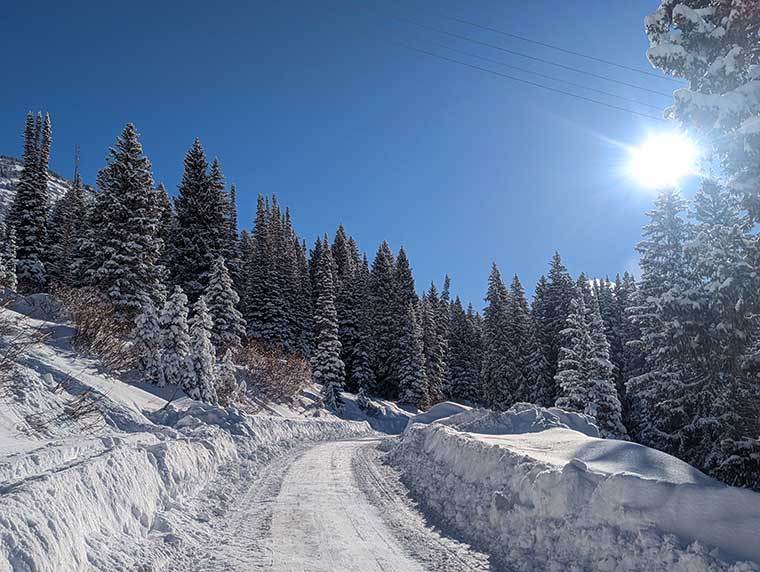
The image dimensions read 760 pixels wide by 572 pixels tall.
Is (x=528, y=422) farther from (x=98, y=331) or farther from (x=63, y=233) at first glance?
(x=63, y=233)

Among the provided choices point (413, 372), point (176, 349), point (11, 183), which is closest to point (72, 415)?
point (176, 349)

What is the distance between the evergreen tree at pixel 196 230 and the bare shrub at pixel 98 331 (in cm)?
1231

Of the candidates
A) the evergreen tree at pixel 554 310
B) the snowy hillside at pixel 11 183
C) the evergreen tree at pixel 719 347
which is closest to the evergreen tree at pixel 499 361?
the evergreen tree at pixel 554 310

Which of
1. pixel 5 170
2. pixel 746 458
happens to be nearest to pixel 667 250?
pixel 746 458

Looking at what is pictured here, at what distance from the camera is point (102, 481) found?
259 inches

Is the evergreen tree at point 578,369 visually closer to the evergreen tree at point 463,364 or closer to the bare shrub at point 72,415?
the bare shrub at point 72,415

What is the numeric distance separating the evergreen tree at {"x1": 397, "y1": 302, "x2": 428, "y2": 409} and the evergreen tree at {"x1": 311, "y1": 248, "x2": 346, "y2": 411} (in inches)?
329

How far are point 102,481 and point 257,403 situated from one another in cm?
2117

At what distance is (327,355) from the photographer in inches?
1571

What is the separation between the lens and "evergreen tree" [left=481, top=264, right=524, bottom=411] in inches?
1805

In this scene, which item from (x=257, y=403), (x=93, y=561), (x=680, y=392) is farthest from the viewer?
(x=257, y=403)

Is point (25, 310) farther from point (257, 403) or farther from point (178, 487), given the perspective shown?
A: point (178, 487)

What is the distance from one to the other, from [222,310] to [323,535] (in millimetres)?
25103

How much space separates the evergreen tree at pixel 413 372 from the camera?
47625 mm
